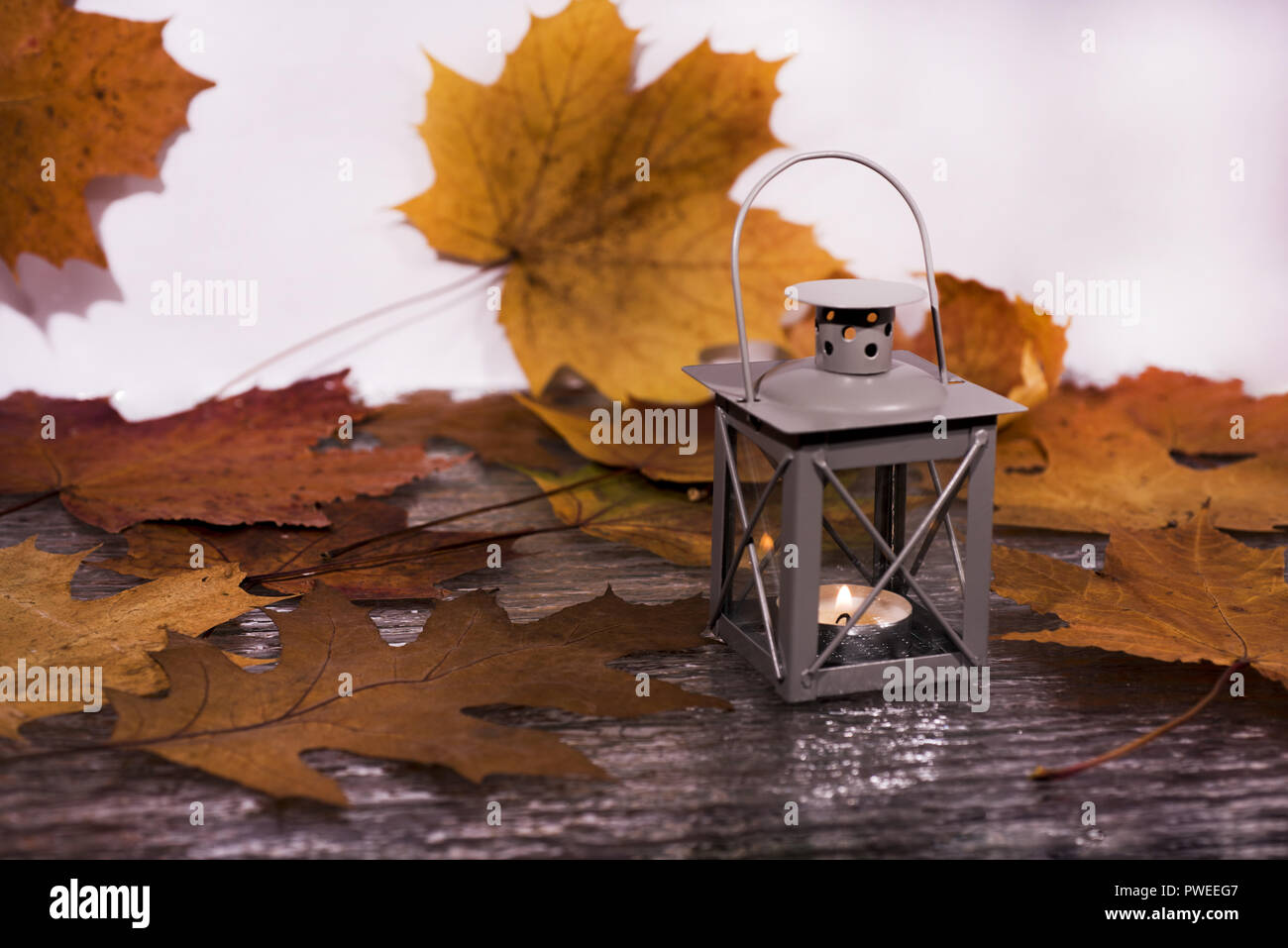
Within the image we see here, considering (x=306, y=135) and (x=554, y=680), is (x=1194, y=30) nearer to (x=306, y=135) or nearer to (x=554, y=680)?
(x=306, y=135)

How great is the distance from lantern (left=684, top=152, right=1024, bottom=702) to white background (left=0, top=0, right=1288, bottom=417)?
0.66 m

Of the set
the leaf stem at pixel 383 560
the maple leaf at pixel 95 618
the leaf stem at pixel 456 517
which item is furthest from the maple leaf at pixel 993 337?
the maple leaf at pixel 95 618

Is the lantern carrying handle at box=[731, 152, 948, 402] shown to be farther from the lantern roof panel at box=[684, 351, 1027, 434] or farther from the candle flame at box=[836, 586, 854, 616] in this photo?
the candle flame at box=[836, 586, 854, 616]

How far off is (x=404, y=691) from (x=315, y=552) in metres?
0.29

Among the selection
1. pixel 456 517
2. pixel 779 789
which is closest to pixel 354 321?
pixel 456 517

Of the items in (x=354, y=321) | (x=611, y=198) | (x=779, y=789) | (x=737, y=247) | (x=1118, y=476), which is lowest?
(x=779, y=789)

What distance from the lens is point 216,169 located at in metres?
1.49

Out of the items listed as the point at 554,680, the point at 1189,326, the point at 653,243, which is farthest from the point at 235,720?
the point at 1189,326

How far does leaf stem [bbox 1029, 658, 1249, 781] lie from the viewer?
0.75m

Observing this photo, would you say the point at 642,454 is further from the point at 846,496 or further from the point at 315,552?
the point at 846,496

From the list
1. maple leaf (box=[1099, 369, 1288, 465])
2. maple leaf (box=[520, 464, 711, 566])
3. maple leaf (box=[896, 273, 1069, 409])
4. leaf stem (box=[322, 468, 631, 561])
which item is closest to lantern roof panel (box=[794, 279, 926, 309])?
maple leaf (box=[520, 464, 711, 566])

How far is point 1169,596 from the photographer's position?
932mm

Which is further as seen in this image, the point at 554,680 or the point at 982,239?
the point at 982,239

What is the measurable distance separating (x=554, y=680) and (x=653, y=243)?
0.72m
